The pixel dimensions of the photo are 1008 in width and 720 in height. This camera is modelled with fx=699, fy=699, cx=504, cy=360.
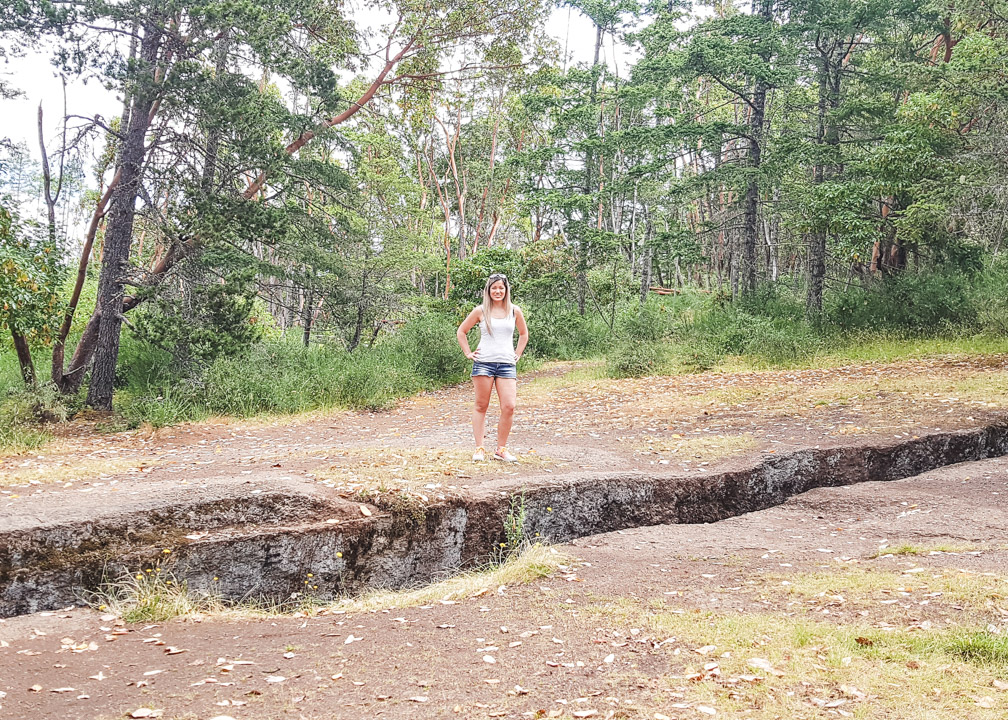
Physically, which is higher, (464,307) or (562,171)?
(562,171)

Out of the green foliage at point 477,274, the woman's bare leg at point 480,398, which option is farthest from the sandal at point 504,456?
the green foliage at point 477,274

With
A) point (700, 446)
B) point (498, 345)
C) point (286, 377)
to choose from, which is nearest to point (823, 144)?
point (700, 446)

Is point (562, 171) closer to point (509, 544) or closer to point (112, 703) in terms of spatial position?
point (509, 544)

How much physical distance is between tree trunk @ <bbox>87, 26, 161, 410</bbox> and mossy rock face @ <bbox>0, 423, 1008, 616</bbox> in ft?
24.2

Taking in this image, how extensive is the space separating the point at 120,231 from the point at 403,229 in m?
6.89

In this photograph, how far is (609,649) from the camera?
12.1 feet

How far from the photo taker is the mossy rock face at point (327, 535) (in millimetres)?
4859

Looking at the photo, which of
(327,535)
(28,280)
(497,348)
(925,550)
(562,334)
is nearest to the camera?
(925,550)

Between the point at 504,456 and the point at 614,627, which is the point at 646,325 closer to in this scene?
the point at 504,456

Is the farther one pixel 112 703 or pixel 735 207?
pixel 735 207

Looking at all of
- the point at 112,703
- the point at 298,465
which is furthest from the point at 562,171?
the point at 112,703

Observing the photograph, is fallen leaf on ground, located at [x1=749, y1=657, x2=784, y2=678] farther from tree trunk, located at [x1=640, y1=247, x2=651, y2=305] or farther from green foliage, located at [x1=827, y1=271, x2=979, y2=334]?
tree trunk, located at [x1=640, y1=247, x2=651, y2=305]

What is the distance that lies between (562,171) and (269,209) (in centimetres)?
1469

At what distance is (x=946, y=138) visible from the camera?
46.1 feet
